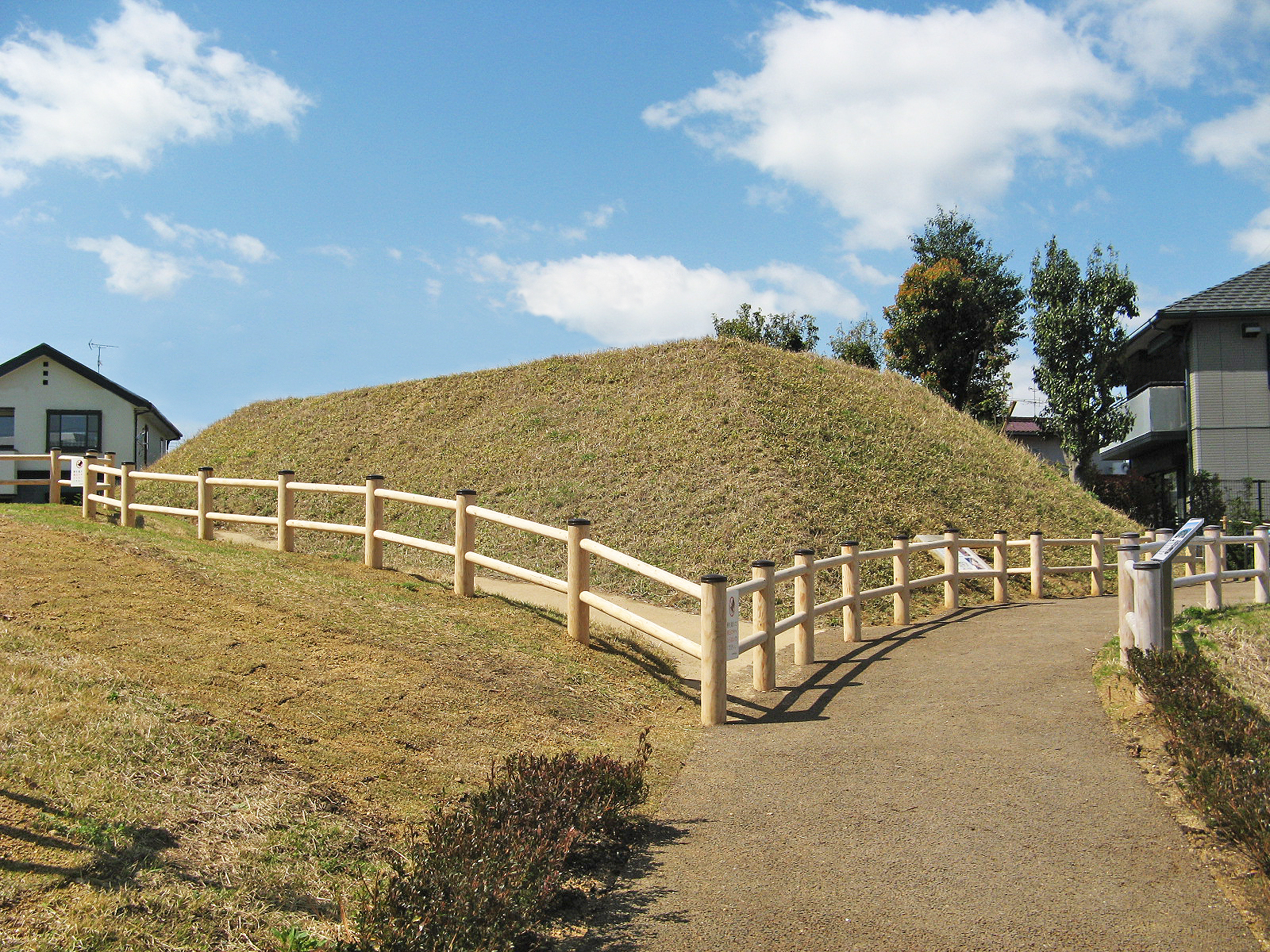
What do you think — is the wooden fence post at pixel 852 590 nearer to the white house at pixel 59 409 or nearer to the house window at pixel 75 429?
the white house at pixel 59 409

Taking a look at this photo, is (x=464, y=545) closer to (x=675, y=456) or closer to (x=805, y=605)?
(x=805, y=605)

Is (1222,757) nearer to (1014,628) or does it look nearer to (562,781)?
(562,781)

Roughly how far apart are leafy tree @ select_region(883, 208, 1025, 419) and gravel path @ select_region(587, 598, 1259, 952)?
3568 cm

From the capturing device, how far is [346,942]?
370 cm

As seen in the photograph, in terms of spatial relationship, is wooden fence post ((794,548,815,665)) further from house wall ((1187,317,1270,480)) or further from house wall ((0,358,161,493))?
house wall ((0,358,161,493))

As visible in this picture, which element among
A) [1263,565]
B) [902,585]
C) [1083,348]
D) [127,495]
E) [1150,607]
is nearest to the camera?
[1150,607]

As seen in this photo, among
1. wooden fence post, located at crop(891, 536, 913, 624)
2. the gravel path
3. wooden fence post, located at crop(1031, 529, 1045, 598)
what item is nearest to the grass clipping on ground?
the gravel path

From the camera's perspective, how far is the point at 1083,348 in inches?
1297

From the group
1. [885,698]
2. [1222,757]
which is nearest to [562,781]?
[1222,757]

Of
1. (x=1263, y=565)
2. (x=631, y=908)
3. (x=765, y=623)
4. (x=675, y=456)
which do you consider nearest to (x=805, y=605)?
(x=765, y=623)

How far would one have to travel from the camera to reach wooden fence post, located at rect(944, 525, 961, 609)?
15.0m

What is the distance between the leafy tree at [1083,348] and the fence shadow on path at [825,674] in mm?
21069

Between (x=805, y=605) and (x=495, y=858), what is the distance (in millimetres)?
6708

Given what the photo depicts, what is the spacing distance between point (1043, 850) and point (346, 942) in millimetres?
3706
